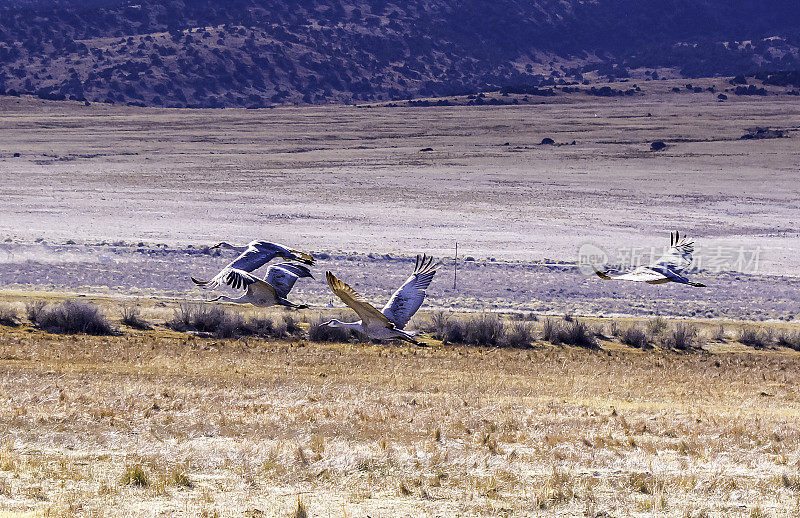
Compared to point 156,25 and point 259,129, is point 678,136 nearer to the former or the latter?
point 259,129

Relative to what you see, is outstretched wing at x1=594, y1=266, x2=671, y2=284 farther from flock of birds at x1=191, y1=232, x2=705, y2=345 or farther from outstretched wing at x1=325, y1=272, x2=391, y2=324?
outstretched wing at x1=325, y1=272, x2=391, y2=324

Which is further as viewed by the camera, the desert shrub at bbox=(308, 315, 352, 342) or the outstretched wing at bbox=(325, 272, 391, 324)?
the desert shrub at bbox=(308, 315, 352, 342)

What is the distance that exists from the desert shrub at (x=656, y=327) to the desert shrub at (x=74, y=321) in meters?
11.1

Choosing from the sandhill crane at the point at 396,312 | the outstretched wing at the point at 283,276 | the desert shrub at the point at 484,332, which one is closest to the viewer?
the sandhill crane at the point at 396,312

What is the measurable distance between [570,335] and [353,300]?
11.4 m

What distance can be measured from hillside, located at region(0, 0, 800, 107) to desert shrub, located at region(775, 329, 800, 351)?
54.7 m

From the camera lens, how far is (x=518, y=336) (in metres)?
20.2

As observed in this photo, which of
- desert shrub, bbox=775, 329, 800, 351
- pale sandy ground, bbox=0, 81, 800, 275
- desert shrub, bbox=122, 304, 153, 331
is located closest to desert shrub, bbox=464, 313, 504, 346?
desert shrub, bbox=775, 329, 800, 351

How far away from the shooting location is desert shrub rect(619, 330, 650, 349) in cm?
2072

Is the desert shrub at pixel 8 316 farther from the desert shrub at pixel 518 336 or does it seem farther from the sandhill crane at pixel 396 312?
the sandhill crane at pixel 396 312

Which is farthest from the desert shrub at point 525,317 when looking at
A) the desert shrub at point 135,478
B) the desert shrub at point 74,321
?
the desert shrub at point 135,478

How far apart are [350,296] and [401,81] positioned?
7678 centimetres

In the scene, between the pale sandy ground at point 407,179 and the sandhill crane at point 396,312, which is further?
the pale sandy ground at point 407,179

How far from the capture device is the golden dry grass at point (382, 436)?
8.33m
